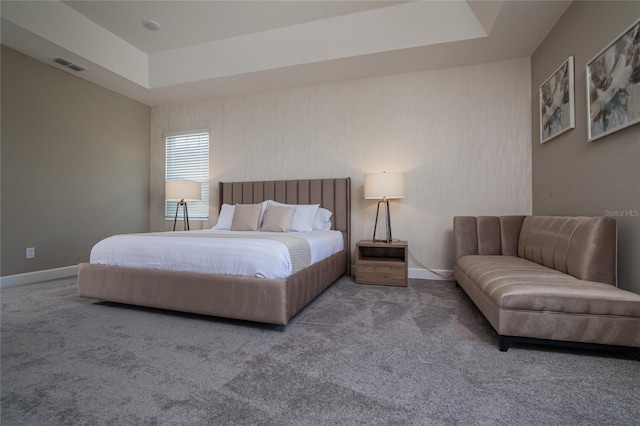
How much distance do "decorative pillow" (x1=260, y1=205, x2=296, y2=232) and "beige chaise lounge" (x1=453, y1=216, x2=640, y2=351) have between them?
189 cm

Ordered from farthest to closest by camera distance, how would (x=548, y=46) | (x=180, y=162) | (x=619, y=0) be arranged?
(x=180, y=162), (x=548, y=46), (x=619, y=0)

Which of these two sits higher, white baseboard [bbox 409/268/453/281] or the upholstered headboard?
the upholstered headboard

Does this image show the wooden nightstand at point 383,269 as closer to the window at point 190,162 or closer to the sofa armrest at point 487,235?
the sofa armrest at point 487,235

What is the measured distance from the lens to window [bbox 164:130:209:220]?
4605 millimetres

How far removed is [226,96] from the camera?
175 inches

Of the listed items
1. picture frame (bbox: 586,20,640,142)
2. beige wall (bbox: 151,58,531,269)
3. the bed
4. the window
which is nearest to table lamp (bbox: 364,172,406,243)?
beige wall (bbox: 151,58,531,269)

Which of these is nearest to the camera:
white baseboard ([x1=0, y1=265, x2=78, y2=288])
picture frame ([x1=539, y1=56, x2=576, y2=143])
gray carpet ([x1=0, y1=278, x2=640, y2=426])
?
gray carpet ([x1=0, y1=278, x2=640, y2=426])

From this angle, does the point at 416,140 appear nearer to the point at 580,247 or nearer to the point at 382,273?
the point at 382,273

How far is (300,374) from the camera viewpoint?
1.41 m

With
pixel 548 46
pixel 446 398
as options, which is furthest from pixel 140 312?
pixel 548 46

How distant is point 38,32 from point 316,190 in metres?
3.34

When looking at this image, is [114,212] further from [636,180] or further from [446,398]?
[636,180]

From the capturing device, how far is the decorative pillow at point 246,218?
341 centimetres

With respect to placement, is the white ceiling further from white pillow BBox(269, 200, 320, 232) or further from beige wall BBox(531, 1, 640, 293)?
white pillow BBox(269, 200, 320, 232)
